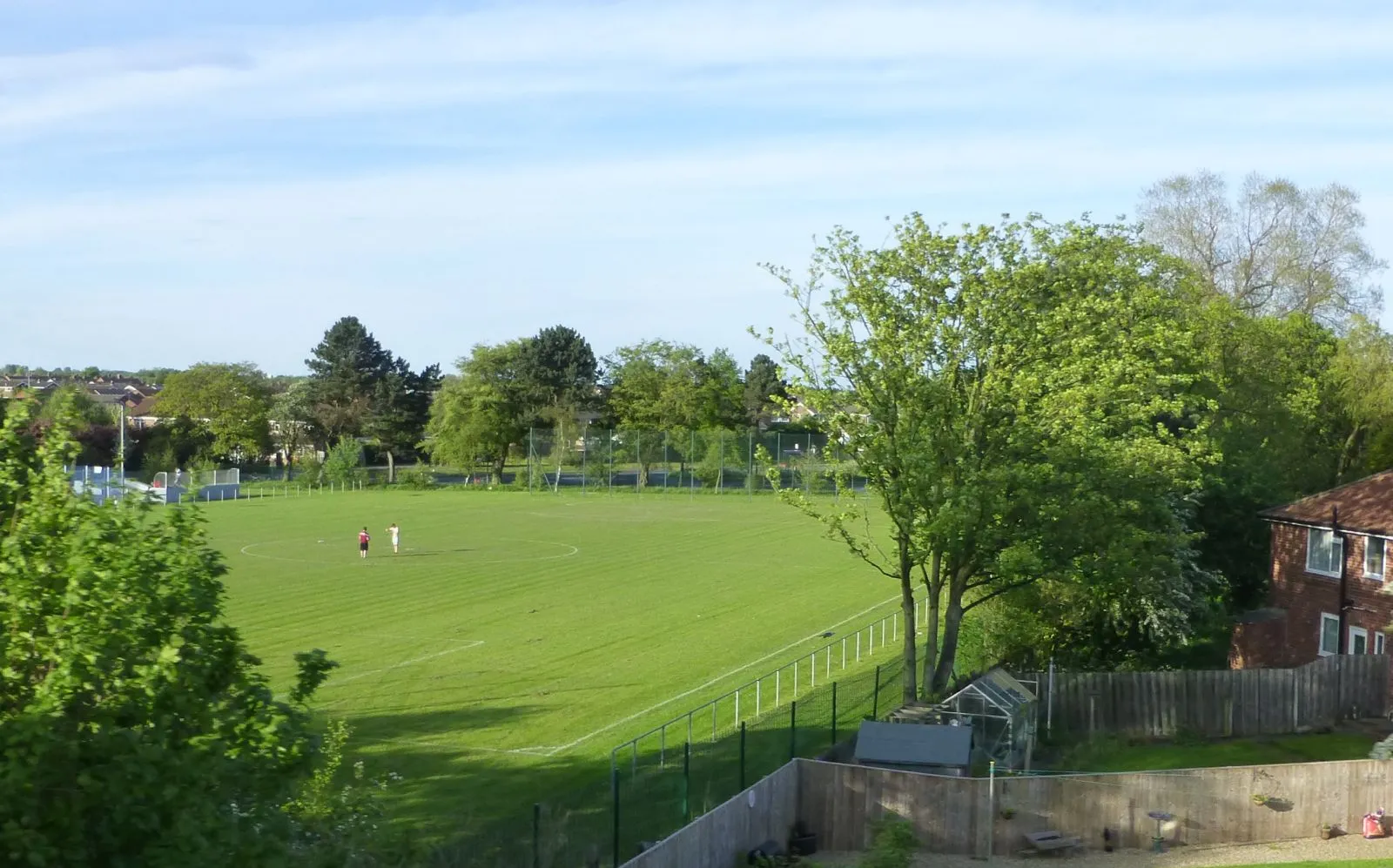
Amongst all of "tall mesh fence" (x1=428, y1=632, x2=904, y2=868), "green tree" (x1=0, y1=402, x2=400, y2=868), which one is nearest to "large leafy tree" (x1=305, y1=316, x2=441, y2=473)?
"tall mesh fence" (x1=428, y1=632, x2=904, y2=868)

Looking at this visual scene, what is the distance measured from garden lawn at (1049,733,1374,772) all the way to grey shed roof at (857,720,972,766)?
3.93 metres

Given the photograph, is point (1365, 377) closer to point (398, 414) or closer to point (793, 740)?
point (793, 740)

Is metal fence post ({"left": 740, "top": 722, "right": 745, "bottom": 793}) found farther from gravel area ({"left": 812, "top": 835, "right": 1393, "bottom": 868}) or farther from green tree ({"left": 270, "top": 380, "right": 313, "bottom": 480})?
green tree ({"left": 270, "top": 380, "right": 313, "bottom": 480})

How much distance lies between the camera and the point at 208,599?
34.1ft

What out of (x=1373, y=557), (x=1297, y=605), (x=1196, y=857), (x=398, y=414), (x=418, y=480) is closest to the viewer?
(x=1196, y=857)

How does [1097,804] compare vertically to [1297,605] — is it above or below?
below

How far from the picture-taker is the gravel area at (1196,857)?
2047cm

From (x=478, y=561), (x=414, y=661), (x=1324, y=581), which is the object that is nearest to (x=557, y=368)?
(x=478, y=561)

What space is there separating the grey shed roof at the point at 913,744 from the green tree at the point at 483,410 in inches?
3935

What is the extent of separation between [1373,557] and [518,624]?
77.5 ft

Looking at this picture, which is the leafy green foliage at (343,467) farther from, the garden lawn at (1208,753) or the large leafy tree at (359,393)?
the garden lawn at (1208,753)

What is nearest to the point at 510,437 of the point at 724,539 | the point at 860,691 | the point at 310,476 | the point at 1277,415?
the point at 310,476

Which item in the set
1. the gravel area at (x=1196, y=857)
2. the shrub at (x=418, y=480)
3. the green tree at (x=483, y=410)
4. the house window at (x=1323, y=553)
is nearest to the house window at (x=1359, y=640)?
the house window at (x=1323, y=553)

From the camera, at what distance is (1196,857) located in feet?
68.4
